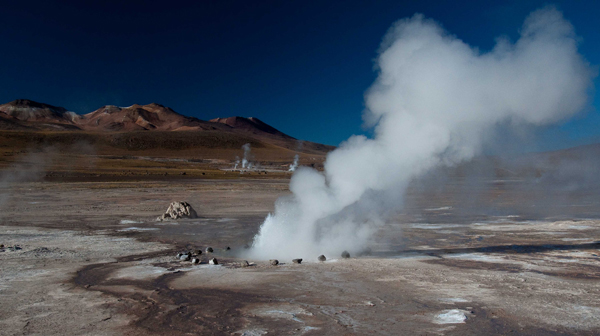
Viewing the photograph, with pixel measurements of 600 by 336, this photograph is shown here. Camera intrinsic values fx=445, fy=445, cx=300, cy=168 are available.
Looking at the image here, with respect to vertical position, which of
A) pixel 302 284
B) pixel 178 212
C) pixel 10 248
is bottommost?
pixel 10 248

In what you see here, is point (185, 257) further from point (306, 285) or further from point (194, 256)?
point (306, 285)

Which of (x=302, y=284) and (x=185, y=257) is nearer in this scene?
(x=302, y=284)

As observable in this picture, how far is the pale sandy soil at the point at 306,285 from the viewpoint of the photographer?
8312 mm

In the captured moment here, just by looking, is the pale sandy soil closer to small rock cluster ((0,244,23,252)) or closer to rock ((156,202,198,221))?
small rock cluster ((0,244,23,252))

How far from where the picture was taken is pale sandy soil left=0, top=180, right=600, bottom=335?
831 cm

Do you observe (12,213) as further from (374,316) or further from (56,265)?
(374,316)

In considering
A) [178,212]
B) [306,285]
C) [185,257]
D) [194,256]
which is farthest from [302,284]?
[178,212]

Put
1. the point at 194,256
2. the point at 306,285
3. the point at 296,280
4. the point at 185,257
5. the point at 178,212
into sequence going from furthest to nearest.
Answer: the point at 178,212 < the point at 194,256 < the point at 185,257 < the point at 296,280 < the point at 306,285

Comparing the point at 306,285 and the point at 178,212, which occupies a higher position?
the point at 178,212

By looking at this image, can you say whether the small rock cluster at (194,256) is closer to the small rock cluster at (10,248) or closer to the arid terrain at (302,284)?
the arid terrain at (302,284)

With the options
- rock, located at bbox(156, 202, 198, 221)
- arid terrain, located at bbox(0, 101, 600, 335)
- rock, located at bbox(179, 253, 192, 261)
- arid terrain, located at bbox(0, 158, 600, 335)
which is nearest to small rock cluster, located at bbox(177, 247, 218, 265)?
rock, located at bbox(179, 253, 192, 261)

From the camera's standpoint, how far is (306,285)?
1109 cm

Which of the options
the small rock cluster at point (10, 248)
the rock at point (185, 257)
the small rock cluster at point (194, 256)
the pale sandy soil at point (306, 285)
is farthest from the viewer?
the small rock cluster at point (10, 248)

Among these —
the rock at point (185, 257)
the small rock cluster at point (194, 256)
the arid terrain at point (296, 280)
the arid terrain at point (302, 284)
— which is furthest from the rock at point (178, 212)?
the rock at point (185, 257)
